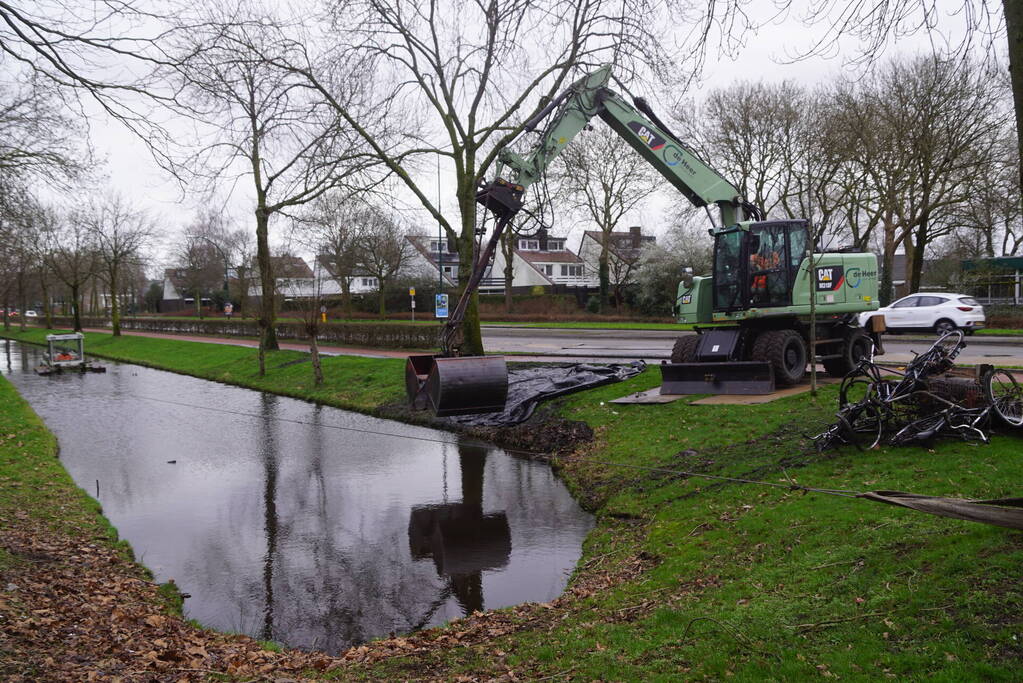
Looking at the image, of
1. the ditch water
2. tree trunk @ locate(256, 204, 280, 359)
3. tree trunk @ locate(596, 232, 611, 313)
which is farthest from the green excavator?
tree trunk @ locate(596, 232, 611, 313)

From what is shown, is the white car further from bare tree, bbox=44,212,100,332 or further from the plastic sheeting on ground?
bare tree, bbox=44,212,100,332

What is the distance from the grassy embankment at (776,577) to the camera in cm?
449

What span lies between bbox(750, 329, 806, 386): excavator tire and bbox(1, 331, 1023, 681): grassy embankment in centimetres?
234

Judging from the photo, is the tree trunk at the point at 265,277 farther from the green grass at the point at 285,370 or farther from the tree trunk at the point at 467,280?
the tree trunk at the point at 467,280

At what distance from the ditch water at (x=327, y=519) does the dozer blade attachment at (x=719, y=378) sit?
3.34m

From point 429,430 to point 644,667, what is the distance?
1152 centimetres

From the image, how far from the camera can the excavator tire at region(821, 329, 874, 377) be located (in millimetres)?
14906

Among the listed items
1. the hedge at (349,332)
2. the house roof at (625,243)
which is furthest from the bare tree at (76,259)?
the house roof at (625,243)

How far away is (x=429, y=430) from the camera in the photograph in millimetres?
16047

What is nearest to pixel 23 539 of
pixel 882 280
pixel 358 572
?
pixel 358 572

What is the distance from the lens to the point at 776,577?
612 centimetres

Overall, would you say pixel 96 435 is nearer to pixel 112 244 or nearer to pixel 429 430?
pixel 429 430

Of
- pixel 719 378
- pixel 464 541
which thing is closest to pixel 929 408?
pixel 719 378

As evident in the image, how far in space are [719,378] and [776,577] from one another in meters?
7.95
